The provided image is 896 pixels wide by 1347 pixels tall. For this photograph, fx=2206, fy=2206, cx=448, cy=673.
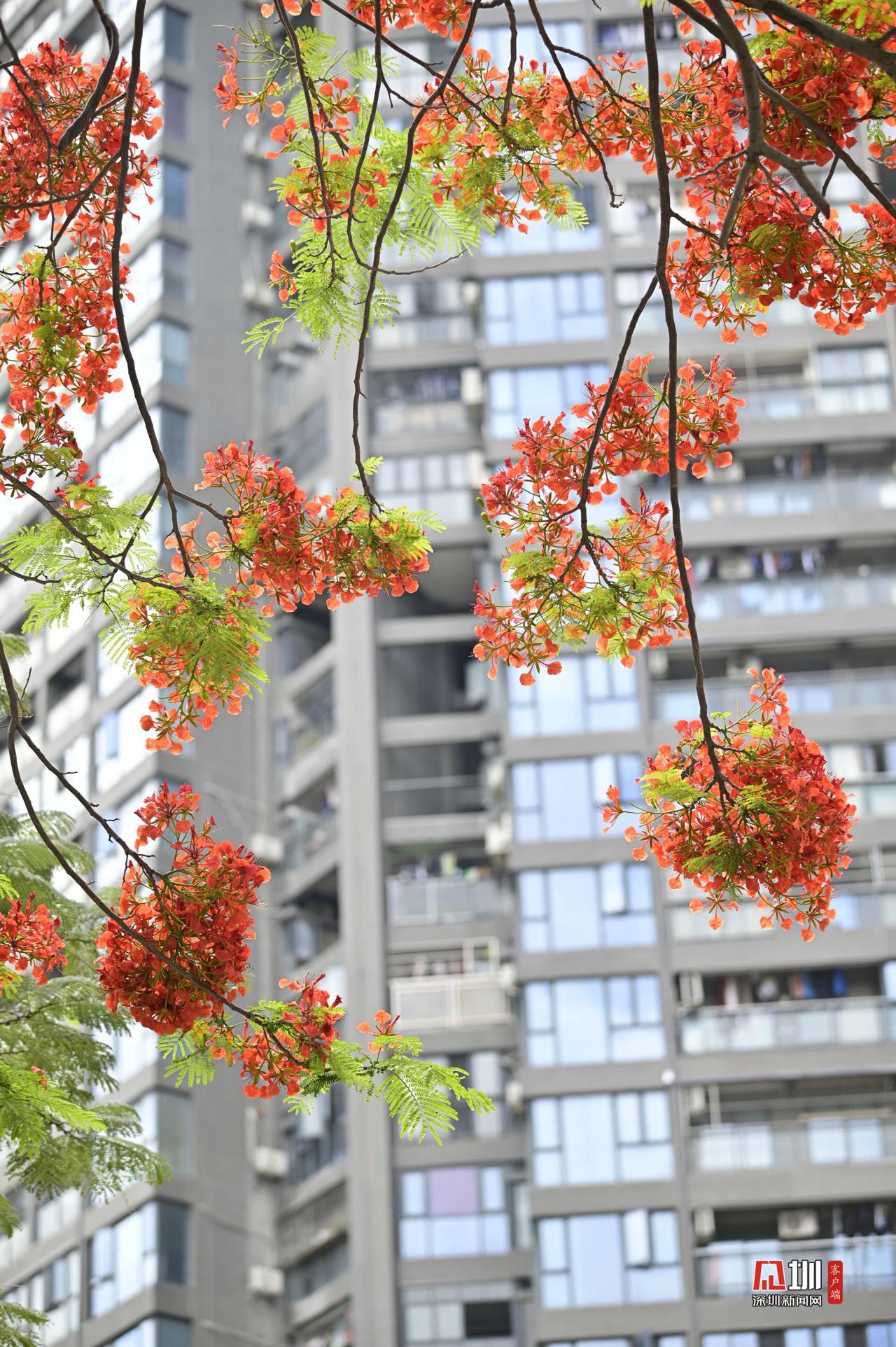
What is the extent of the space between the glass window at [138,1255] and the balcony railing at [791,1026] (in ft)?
29.3

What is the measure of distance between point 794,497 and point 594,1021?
1073 cm

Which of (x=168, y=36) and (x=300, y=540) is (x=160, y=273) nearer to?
(x=168, y=36)

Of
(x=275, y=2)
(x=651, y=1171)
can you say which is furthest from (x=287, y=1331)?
(x=275, y=2)

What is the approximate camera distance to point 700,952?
3734cm

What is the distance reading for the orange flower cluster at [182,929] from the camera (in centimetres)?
695

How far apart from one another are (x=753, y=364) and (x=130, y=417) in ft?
39.8

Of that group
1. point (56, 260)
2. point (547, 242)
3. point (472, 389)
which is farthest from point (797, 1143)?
point (56, 260)

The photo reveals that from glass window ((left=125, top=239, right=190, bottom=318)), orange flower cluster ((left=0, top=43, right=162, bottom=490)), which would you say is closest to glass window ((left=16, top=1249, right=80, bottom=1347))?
glass window ((left=125, top=239, right=190, bottom=318))

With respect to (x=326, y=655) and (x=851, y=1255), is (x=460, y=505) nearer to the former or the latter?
(x=326, y=655)

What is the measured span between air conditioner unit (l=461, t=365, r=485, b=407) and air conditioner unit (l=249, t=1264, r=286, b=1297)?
16.6m

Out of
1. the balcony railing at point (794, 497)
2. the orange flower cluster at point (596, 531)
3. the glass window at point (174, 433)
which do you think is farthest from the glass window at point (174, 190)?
the orange flower cluster at point (596, 531)

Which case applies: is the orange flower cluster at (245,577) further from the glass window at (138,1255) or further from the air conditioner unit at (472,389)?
the air conditioner unit at (472,389)

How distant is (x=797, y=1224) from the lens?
35.6 metres

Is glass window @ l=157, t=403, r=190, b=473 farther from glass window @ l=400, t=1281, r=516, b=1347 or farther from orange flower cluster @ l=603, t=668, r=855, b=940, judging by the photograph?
orange flower cluster @ l=603, t=668, r=855, b=940
